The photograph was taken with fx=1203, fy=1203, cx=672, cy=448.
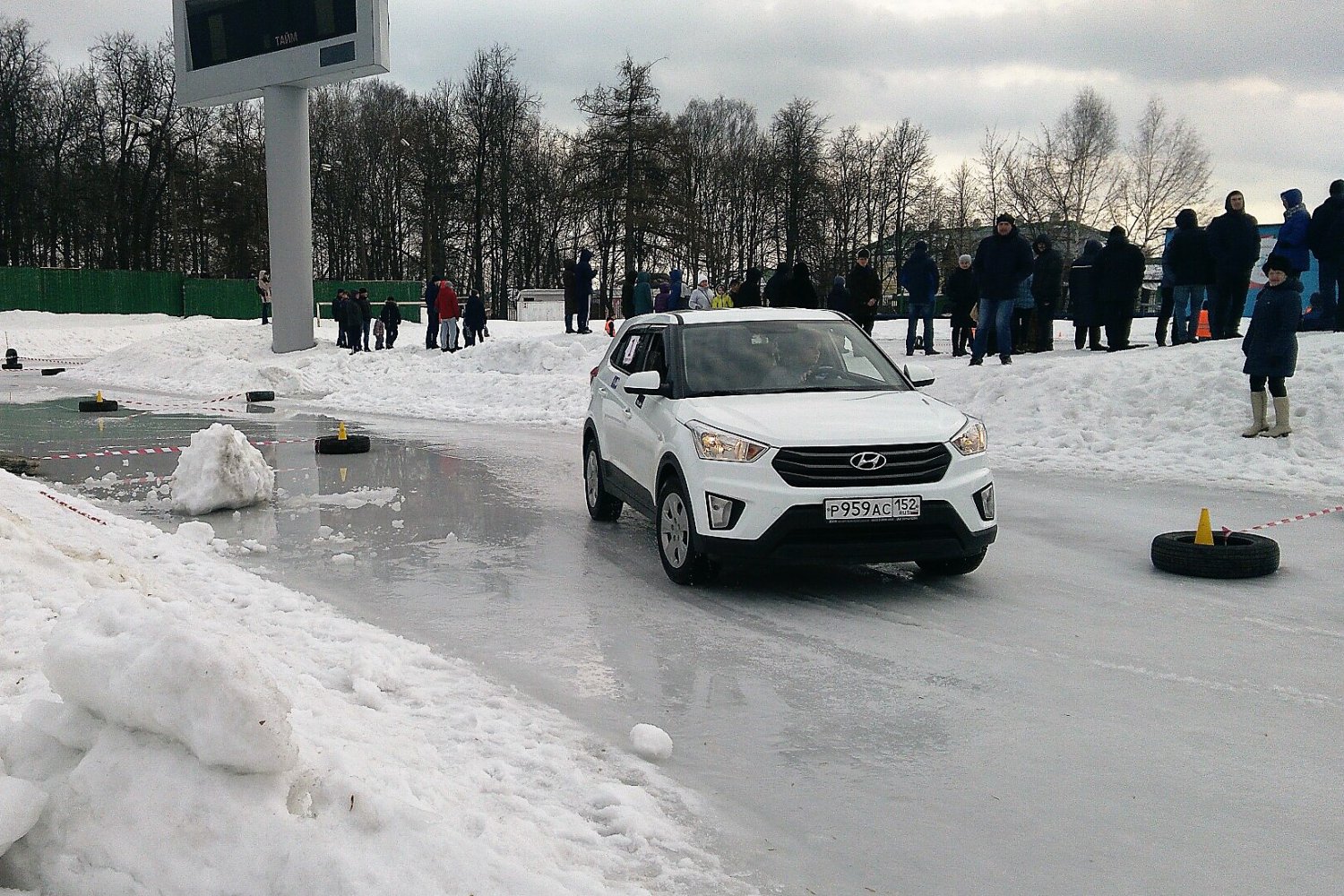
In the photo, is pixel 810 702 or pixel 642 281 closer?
pixel 810 702

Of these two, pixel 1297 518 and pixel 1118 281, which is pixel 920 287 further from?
pixel 1297 518

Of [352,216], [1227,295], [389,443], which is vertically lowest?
[389,443]

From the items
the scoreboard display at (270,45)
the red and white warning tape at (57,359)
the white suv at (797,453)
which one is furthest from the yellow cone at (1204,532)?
the red and white warning tape at (57,359)

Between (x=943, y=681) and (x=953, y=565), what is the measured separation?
6.97ft

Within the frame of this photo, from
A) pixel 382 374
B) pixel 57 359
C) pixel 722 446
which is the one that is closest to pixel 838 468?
pixel 722 446

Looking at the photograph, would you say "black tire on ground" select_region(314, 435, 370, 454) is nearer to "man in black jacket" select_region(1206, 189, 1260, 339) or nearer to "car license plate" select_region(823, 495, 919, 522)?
"car license plate" select_region(823, 495, 919, 522)

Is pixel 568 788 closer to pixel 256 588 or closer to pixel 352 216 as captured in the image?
pixel 256 588

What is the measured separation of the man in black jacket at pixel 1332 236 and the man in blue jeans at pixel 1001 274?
3.58m

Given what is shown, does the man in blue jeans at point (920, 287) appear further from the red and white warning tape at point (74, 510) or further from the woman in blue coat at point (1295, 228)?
the red and white warning tape at point (74, 510)

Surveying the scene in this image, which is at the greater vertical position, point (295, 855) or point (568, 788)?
point (295, 855)

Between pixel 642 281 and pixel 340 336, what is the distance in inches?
441

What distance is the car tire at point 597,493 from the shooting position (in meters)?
9.79

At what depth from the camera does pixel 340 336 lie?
35.0 meters

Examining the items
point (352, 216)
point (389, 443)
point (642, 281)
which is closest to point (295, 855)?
point (389, 443)
